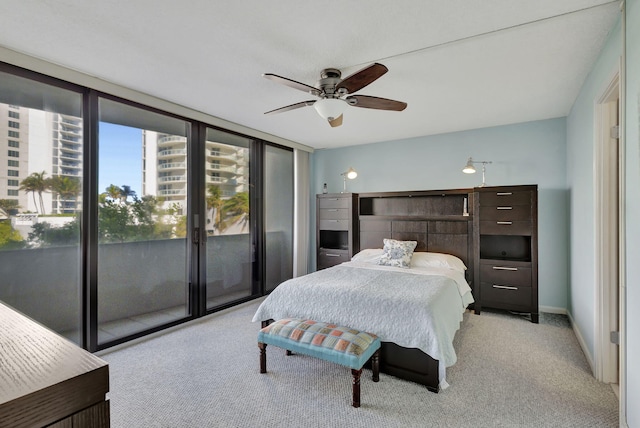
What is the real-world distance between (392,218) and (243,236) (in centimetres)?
219

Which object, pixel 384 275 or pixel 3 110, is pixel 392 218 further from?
pixel 3 110

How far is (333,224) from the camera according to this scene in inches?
203

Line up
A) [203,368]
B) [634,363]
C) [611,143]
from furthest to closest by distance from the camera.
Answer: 1. [203,368]
2. [611,143]
3. [634,363]

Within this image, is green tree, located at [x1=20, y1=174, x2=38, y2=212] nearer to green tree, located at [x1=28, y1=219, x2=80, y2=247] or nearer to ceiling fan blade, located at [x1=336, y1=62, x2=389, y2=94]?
green tree, located at [x1=28, y1=219, x2=80, y2=247]

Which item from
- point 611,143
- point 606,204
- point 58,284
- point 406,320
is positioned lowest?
point 406,320

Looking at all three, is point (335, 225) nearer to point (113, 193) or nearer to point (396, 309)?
point (396, 309)

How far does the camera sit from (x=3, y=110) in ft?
8.09

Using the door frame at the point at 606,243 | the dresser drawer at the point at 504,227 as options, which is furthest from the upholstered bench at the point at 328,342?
the dresser drawer at the point at 504,227

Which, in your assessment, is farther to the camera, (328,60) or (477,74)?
(477,74)

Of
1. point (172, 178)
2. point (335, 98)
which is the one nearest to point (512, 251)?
point (335, 98)

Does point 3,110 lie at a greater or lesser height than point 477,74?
lesser

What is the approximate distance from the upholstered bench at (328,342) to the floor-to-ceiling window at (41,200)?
1.83 m

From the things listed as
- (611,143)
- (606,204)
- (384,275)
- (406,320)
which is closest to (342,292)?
(406,320)

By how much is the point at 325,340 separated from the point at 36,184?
2670 mm
